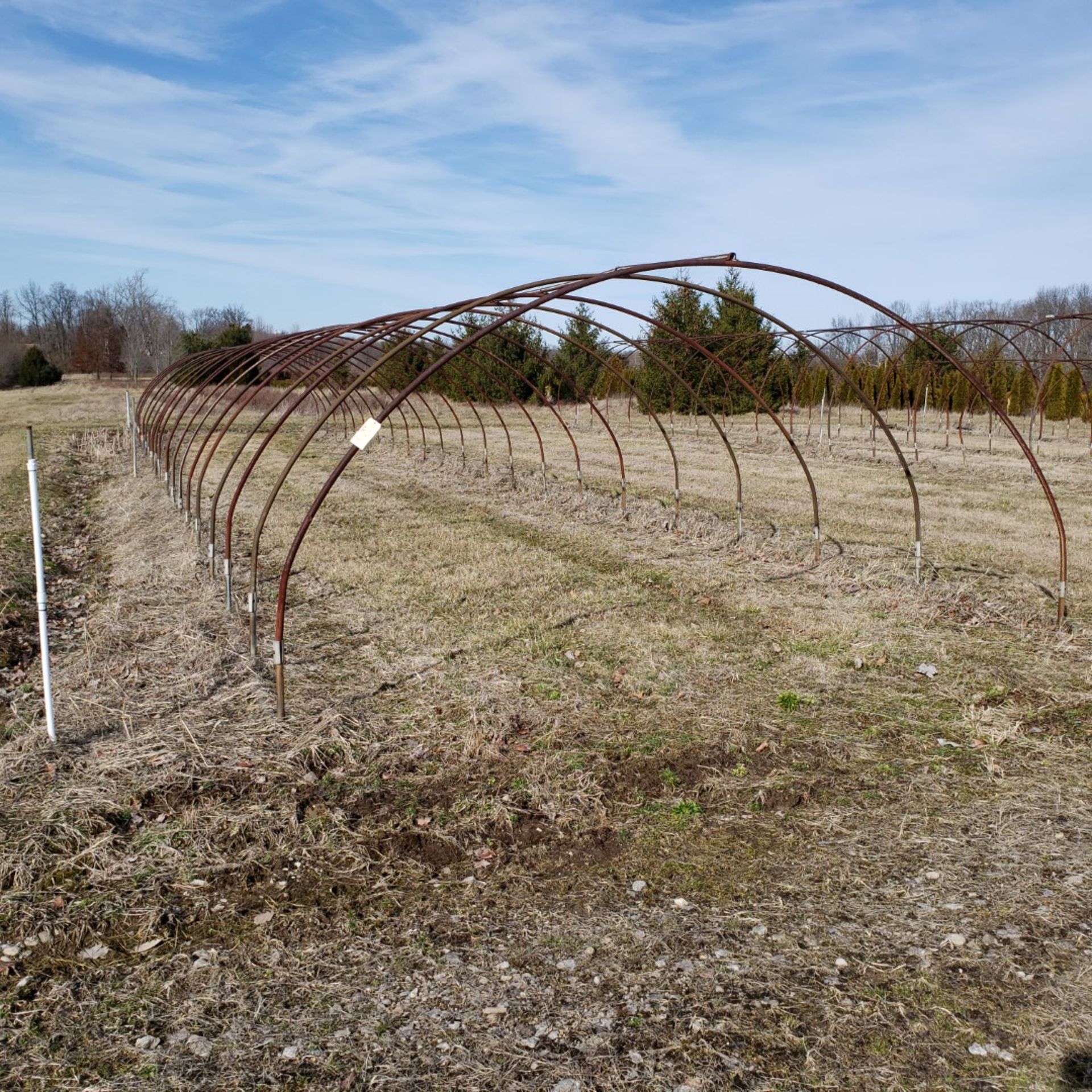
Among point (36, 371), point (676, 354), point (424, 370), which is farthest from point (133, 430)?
point (36, 371)

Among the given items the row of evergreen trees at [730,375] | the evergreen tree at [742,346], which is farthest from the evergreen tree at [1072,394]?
the evergreen tree at [742,346]

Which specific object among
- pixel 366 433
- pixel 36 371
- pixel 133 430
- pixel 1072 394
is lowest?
pixel 366 433

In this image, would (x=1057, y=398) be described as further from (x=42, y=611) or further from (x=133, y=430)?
(x=42, y=611)

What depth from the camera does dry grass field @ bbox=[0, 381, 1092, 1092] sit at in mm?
3342

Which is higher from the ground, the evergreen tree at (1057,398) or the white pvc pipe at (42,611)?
the evergreen tree at (1057,398)

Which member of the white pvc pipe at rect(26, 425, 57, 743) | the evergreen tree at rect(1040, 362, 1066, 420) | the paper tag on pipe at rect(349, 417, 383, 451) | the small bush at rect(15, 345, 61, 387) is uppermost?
the small bush at rect(15, 345, 61, 387)

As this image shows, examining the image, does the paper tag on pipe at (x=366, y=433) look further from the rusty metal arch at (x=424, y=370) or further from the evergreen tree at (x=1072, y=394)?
the evergreen tree at (x=1072, y=394)

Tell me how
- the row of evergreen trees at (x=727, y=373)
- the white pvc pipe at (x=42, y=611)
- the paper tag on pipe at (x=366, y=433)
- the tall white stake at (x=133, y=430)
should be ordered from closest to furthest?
the white pvc pipe at (x=42, y=611), the paper tag on pipe at (x=366, y=433), the tall white stake at (x=133, y=430), the row of evergreen trees at (x=727, y=373)

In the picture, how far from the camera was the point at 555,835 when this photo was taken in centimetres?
486

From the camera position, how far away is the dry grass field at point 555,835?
3342 millimetres

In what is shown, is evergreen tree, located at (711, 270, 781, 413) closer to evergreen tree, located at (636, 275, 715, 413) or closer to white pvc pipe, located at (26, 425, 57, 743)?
evergreen tree, located at (636, 275, 715, 413)

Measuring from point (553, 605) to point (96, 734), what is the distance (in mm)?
4413

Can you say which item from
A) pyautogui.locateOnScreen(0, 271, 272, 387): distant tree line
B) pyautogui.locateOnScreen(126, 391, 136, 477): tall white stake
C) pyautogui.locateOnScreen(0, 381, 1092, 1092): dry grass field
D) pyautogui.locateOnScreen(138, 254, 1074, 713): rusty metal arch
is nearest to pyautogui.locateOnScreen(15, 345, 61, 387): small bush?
pyautogui.locateOnScreen(0, 271, 272, 387): distant tree line

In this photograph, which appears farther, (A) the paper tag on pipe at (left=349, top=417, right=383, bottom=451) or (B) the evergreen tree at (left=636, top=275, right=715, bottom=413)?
(B) the evergreen tree at (left=636, top=275, right=715, bottom=413)
